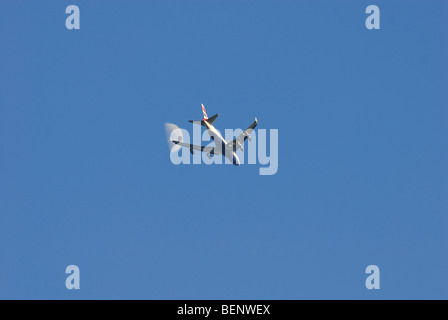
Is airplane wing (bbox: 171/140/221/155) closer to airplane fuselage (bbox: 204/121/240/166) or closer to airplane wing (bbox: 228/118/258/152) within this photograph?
airplane fuselage (bbox: 204/121/240/166)

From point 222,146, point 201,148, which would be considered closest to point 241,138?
point 222,146

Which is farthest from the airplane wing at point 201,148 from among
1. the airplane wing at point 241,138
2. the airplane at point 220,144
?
the airplane wing at point 241,138

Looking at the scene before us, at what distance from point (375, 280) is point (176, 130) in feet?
105

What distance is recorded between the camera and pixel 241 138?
325ft

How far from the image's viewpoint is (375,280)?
295 ft

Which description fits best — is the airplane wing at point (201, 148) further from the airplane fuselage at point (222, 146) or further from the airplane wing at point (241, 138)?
the airplane wing at point (241, 138)

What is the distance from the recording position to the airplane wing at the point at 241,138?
9812 centimetres

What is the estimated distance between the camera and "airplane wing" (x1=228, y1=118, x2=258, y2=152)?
98125 mm

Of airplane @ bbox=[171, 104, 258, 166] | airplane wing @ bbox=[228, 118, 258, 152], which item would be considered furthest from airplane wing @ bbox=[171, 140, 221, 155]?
airplane wing @ bbox=[228, 118, 258, 152]

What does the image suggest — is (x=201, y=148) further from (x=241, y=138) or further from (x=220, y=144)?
(x=241, y=138)
